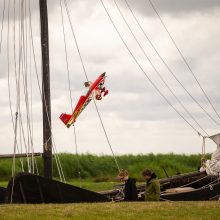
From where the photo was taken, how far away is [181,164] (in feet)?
144

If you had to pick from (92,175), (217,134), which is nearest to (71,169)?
(92,175)

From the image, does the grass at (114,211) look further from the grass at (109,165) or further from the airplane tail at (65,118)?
the grass at (109,165)

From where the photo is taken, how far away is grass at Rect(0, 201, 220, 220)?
16406 mm

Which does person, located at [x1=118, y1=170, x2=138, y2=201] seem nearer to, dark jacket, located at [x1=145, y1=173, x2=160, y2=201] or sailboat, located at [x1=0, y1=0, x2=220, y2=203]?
dark jacket, located at [x1=145, y1=173, x2=160, y2=201]

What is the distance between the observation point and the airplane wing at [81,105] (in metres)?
22.8

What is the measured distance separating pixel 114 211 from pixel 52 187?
2.65 metres

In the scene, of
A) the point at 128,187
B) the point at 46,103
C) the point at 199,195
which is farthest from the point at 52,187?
the point at 199,195

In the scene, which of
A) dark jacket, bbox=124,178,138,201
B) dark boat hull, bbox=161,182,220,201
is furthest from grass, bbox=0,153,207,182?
dark jacket, bbox=124,178,138,201

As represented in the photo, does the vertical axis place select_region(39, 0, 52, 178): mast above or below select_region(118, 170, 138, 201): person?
above

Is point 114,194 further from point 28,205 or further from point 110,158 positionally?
point 110,158

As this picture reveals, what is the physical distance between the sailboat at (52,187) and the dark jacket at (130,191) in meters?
0.58

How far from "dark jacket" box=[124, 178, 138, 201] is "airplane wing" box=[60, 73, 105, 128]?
3.90 meters

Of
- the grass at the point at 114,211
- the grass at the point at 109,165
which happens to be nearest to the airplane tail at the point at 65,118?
the grass at the point at 114,211

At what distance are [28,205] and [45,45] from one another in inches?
220
